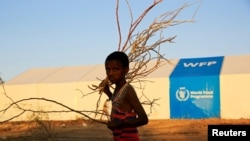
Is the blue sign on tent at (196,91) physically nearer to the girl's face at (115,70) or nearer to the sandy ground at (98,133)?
the sandy ground at (98,133)

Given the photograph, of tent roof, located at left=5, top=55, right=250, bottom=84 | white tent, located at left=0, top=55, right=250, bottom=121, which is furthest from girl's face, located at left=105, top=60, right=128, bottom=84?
tent roof, located at left=5, top=55, right=250, bottom=84

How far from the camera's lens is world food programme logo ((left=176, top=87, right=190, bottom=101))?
18094 mm

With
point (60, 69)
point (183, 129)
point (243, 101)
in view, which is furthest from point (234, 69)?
point (60, 69)

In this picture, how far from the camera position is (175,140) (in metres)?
10.6

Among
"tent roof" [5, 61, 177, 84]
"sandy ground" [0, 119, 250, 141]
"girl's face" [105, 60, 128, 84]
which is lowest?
"sandy ground" [0, 119, 250, 141]

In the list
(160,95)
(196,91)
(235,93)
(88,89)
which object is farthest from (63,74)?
(235,93)

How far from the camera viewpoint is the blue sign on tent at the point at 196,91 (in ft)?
58.2

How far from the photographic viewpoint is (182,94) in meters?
18.2

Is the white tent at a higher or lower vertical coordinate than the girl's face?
lower

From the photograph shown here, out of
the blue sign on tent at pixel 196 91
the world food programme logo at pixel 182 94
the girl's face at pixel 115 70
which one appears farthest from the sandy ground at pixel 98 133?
the girl's face at pixel 115 70

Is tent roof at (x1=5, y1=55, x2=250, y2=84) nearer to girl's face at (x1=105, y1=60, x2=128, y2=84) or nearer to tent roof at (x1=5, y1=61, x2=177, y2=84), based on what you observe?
tent roof at (x1=5, y1=61, x2=177, y2=84)

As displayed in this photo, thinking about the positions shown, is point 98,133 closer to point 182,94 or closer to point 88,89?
point 182,94

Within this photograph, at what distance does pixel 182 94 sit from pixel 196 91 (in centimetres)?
59

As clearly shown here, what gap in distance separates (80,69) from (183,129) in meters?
9.80
